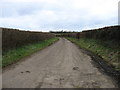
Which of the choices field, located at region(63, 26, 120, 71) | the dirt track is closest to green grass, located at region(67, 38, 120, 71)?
field, located at region(63, 26, 120, 71)

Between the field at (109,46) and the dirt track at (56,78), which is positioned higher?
the field at (109,46)

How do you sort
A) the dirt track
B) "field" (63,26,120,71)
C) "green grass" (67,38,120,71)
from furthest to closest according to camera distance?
1. "field" (63,26,120,71)
2. "green grass" (67,38,120,71)
3. the dirt track

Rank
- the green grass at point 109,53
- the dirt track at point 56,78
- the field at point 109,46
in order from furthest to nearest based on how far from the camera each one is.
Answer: the field at point 109,46 → the green grass at point 109,53 → the dirt track at point 56,78

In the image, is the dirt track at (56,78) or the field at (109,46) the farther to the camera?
the field at (109,46)

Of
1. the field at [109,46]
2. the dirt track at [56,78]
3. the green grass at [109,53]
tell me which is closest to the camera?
the dirt track at [56,78]

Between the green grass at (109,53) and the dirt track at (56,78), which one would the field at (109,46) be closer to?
the green grass at (109,53)

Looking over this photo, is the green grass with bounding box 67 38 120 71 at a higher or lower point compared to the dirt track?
higher

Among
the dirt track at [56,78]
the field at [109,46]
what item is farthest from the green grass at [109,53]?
the dirt track at [56,78]

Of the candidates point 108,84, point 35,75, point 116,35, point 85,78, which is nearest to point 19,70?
point 35,75

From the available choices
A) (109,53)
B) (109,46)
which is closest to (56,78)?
(109,53)

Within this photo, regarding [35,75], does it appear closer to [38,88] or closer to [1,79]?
[1,79]

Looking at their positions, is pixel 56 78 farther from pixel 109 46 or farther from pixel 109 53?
pixel 109 46

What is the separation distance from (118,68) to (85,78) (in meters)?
3.15

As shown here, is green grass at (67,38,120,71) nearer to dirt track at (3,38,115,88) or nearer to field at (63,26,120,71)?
field at (63,26,120,71)
